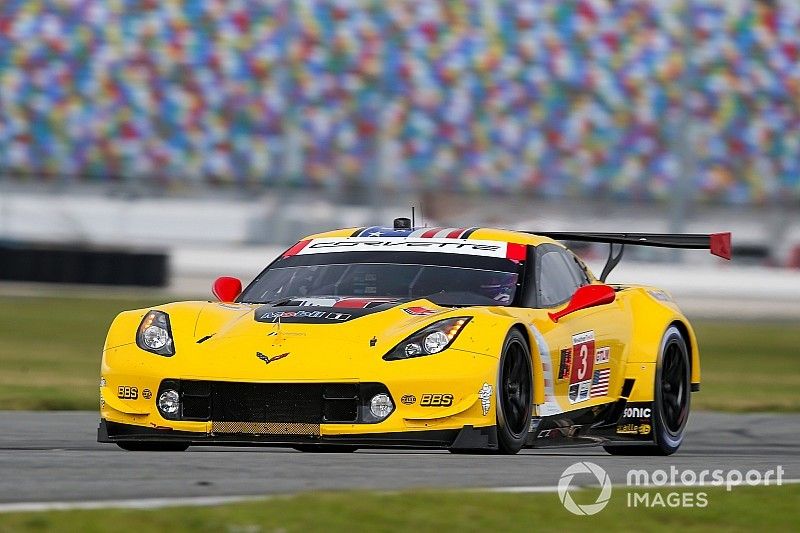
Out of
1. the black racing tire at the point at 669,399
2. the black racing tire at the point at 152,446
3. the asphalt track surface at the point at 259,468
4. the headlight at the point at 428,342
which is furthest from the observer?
the black racing tire at the point at 669,399

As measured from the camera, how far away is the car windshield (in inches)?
296

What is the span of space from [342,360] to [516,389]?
839 millimetres

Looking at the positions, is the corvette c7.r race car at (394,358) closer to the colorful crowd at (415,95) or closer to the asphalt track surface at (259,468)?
the asphalt track surface at (259,468)

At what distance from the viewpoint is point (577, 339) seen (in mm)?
7637

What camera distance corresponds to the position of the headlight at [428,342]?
662cm

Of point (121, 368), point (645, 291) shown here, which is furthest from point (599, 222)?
point (121, 368)

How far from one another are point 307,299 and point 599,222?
1209 inches

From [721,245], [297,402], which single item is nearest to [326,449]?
[297,402]

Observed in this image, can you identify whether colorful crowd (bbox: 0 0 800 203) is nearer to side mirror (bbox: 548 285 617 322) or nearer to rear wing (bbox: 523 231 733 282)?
rear wing (bbox: 523 231 733 282)

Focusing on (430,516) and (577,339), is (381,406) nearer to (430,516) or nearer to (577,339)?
(577,339)

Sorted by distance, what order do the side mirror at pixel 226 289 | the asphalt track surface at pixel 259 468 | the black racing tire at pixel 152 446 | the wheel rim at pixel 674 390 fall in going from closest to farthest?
the asphalt track surface at pixel 259 468
the black racing tire at pixel 152 446
the side mirror at pixel 226 289
the wheel rim at pixel 674 390

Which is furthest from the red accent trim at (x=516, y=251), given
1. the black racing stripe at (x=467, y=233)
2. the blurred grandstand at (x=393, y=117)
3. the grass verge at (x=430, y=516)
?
the blurred grandstand at (x=393, y=117)

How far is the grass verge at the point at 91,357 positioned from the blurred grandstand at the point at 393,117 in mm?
10979

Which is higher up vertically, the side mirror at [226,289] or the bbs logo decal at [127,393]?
the side mirror at [226,289]
